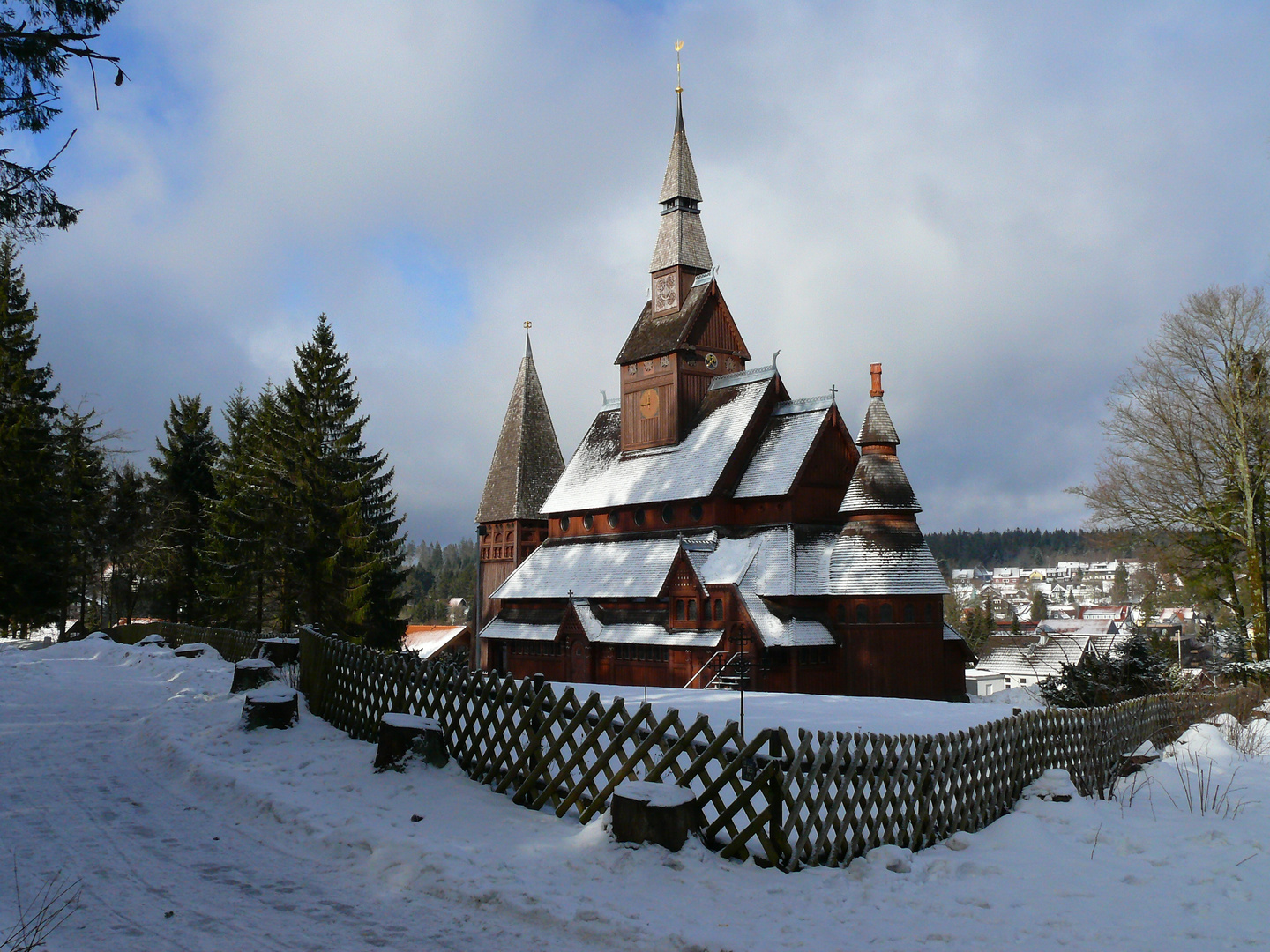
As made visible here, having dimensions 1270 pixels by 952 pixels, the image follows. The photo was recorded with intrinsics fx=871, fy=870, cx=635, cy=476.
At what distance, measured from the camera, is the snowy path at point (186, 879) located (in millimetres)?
6035

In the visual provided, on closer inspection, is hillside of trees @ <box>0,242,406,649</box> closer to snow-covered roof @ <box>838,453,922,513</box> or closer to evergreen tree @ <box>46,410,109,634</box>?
evergreen tree @ <box>46,410,109,634</box>

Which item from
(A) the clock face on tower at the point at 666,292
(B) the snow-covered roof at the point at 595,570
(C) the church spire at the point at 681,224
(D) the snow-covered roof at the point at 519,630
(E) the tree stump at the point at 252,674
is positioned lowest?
(D) the snow-covered roof at the point at 519,630

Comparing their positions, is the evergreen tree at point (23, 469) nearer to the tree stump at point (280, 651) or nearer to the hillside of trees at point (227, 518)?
the hillside of trees at point (227, 518)

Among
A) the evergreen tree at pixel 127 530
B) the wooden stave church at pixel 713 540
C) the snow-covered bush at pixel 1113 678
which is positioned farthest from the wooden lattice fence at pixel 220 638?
the snow-covered bush at pixel 1113 678

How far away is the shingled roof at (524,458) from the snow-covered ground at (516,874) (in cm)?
3894

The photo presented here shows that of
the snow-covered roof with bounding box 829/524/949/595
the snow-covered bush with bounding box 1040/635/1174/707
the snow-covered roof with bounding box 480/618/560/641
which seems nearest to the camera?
the snow-covered bush with bounding box 1040/635/1174/707

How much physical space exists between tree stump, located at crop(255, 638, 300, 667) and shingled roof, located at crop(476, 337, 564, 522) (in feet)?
100

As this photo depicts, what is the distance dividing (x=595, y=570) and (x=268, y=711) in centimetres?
2612

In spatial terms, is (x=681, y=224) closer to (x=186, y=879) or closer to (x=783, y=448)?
(x=783, y=448)

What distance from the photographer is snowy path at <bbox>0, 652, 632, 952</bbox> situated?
604 cm

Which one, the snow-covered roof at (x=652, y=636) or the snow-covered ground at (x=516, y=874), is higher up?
the snow-covered roof at (x=652, y=636)

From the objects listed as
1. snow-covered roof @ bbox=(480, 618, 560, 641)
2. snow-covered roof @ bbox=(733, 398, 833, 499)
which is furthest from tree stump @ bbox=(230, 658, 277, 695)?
snow-covered roof @ bbox=(733, 398, 833, 499)

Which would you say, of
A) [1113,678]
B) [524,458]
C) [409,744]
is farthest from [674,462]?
[409,744]

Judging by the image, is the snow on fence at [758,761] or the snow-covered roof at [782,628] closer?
the snow on fence at [758,761]
